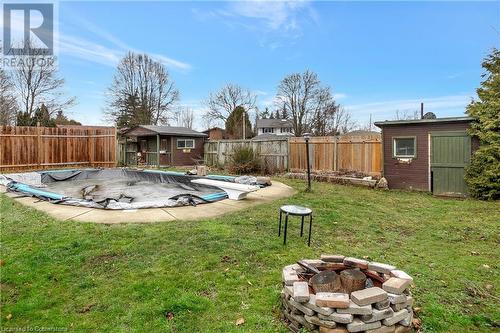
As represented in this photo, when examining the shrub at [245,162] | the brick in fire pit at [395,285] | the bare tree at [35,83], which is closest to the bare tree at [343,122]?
the shrub at [245,162]

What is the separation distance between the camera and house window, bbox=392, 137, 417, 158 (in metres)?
9.25

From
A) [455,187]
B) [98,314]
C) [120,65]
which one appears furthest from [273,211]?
[120,65]

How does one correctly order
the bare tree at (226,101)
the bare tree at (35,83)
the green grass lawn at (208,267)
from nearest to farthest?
the green grass lawn at (208,267), the bare tree at (35,83), the bare tree at (226,101)

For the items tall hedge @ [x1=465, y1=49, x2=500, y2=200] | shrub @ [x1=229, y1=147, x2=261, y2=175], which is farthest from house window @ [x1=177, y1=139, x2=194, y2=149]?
tall hedge @ [x1=465, y1=49, x2=500, y2=200]

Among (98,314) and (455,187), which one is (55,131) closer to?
(98,314)

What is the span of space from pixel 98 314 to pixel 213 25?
11.2 m

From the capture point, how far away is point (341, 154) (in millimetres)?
11148

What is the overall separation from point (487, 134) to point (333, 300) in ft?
26.9

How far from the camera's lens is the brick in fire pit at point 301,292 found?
2.17m

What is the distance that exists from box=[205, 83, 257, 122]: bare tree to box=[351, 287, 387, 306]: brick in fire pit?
3675cm

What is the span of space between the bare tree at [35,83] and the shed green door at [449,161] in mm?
25290

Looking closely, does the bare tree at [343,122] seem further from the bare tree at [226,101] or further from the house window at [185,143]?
the house window at [185,143]

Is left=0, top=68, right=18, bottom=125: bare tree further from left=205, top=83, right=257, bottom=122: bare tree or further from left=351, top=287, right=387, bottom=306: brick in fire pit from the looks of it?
left=351, top=287, right=387, bottom=306: brick in fire pit

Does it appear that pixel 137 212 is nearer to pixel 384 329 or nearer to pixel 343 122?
pixel 384 329
